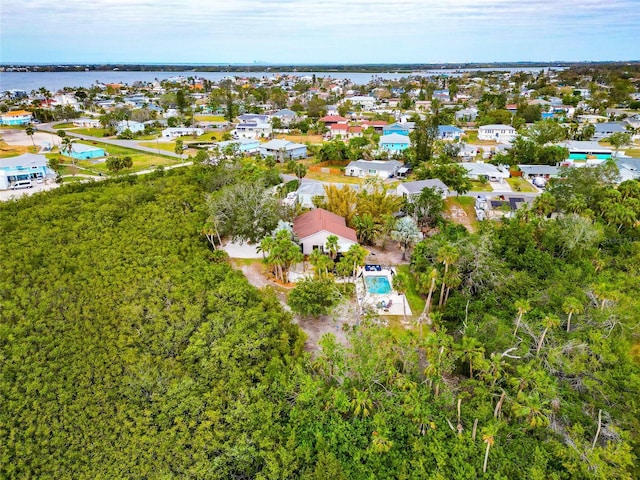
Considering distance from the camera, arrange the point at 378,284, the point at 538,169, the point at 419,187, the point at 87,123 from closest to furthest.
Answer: the point at 378,284
the point at 419,187
the point at 538,169
the point at 87,123

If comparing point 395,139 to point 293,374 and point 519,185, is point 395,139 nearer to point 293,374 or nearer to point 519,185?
point 519,185

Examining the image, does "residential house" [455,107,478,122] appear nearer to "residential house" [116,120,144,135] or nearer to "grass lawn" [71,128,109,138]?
"residential house" [116,120,144,135]

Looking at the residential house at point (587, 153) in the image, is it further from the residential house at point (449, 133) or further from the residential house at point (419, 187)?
the residential house at point (419, 187)

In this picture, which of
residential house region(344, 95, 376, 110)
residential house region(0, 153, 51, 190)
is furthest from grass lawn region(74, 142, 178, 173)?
residential house region(344, 95, 376, 110)

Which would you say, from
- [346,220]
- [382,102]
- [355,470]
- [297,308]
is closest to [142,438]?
[355,470]

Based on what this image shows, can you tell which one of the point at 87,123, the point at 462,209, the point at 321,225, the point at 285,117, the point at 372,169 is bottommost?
the point at 462,209

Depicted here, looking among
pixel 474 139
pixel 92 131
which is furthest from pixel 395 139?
pixel 92 131

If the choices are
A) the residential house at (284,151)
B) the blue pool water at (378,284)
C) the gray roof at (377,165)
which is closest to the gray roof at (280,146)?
the residential house at (284,151)
